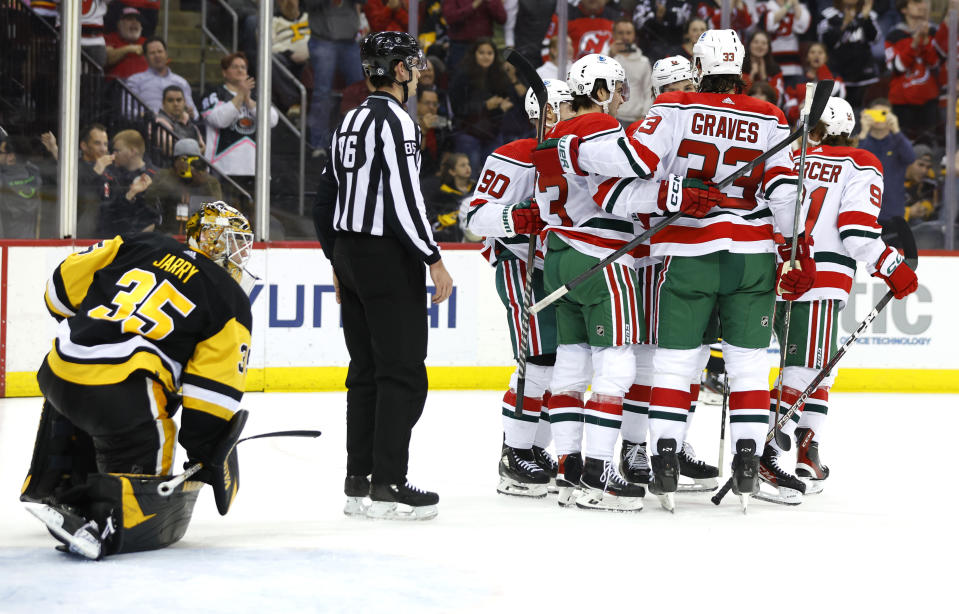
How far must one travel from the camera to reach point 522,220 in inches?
158

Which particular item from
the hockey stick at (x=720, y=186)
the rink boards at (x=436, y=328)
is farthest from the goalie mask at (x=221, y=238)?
the rink boards at (x=436, y=328)

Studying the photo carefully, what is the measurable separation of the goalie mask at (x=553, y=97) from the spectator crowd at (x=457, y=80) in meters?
2.78

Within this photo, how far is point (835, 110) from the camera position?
4.36m

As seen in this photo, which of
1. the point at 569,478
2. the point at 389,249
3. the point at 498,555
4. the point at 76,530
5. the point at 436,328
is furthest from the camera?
the point at 436,328

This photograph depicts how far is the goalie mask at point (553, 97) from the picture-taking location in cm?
420

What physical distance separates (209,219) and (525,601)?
1216 mm

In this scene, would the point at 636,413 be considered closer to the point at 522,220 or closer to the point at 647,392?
the point at 647,392

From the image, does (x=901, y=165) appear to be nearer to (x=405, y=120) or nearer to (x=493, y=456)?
(x=493, y=456)

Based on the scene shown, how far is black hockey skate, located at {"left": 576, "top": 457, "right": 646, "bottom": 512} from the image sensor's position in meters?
3.81

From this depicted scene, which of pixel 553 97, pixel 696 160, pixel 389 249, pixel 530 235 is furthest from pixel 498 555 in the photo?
pixel 553 97

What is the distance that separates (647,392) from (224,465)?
5.13 ft

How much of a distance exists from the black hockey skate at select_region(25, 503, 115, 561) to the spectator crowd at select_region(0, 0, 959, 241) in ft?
13.9

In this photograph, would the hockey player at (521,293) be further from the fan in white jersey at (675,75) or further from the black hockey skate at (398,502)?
the black hockey skate at (398,502)

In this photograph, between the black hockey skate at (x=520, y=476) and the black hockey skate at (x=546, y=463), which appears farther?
the black hockey skate at (x=546, y=463)
